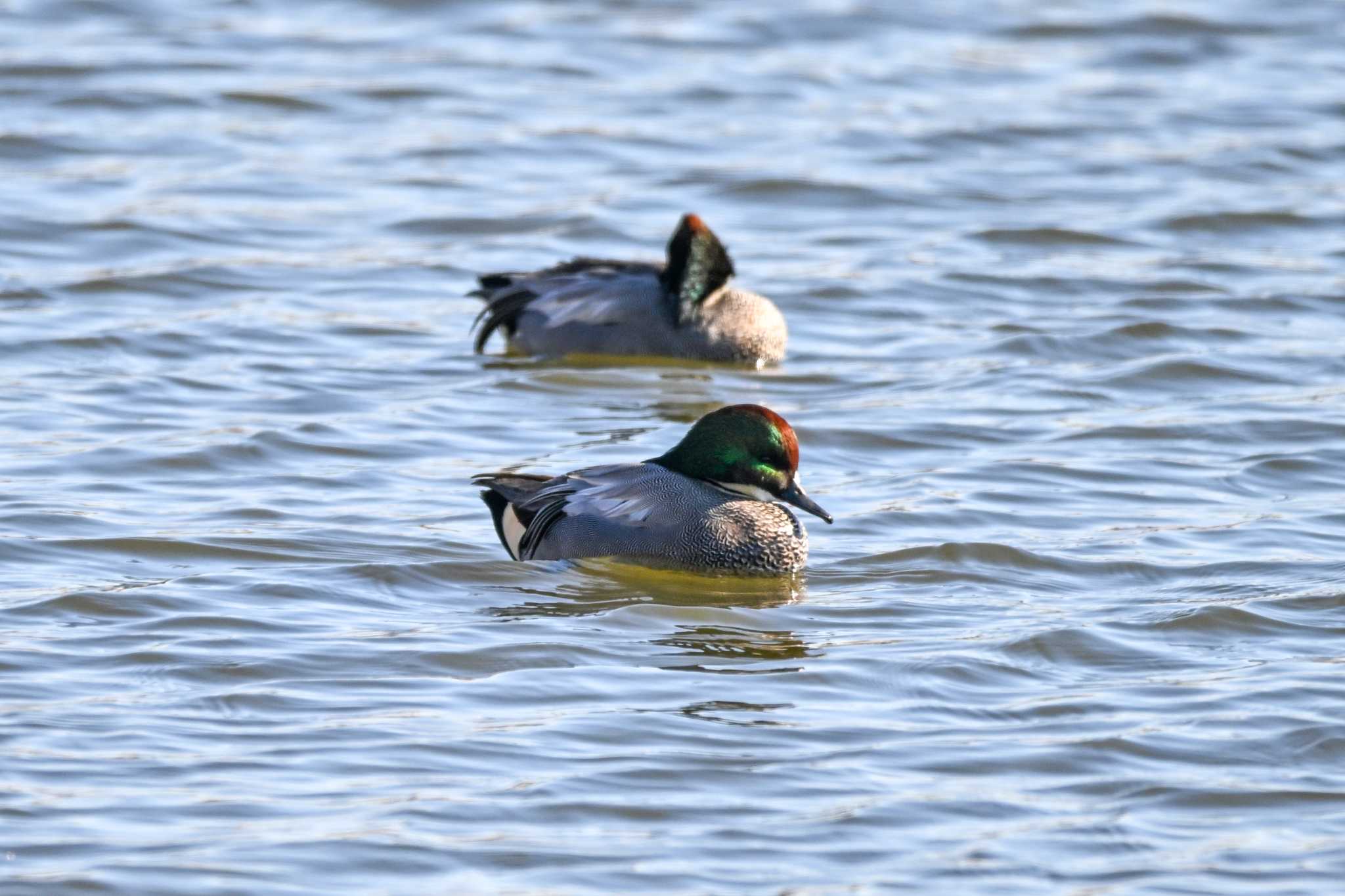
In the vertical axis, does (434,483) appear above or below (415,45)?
below

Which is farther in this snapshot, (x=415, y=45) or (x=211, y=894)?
(x=415, y=45)

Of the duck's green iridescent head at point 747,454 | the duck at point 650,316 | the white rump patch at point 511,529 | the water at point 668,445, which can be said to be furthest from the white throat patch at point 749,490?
the duck at point 650,316

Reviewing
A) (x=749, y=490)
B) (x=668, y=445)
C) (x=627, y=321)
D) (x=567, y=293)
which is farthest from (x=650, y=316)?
(x=749, y=490)

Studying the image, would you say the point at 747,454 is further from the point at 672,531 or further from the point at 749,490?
the point at 672,531

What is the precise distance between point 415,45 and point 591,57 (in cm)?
144

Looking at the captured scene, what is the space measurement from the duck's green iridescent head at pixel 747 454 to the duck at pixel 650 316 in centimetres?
366

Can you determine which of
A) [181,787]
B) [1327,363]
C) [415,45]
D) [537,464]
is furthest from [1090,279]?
[181,787]

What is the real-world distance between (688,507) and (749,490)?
27 centimetres

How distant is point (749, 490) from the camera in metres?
8.43

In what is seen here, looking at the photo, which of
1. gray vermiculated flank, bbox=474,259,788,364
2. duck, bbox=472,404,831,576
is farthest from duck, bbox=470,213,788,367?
duck, bbox=472,404,831,576

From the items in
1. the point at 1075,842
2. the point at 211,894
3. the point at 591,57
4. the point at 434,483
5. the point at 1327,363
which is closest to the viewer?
the point at 211,894

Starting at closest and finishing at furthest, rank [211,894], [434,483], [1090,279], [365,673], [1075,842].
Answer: [211,894], [1075,842], [365,673], [434,483], [1090,279]

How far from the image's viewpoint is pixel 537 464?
9.78 metres

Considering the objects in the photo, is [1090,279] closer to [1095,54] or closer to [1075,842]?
[1095,54]
